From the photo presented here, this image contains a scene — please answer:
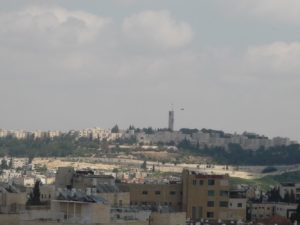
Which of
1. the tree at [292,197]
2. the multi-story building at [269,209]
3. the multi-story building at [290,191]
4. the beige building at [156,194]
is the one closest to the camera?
the beige building at [156,194]

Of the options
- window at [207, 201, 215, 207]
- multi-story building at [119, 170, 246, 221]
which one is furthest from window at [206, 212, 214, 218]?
window at [207, 201, 215, 207]

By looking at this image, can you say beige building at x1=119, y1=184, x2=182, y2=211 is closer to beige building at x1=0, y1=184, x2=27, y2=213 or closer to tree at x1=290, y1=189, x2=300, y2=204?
beige building at x1=0, y1=184, x2=27, y2=213

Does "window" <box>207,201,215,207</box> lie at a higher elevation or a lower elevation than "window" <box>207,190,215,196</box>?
lower

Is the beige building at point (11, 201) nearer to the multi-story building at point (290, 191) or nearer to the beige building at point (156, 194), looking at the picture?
the beige building at point (156, 194)

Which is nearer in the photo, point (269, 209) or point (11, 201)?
point (11, 201)

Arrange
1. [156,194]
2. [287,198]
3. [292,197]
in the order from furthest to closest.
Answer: [292,197], [287,198], [156,194]

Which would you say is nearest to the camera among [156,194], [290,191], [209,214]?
[209,214]

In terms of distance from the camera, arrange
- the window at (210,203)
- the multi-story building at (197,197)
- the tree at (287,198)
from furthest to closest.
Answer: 1. the tree at (287,198)
2. the window at (210,203)
3. the multi-story building at (197,197)

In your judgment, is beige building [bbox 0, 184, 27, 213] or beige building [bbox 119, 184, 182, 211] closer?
beige building [bbox 0, 184, 27, 213]

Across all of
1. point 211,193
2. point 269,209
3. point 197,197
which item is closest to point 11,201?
point 197,197

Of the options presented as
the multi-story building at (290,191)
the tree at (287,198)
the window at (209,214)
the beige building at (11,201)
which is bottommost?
the window at (209,214)

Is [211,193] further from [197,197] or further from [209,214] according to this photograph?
[209,214]

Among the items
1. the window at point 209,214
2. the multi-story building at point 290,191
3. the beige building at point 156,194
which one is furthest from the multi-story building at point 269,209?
the multi-story building at point 290,191

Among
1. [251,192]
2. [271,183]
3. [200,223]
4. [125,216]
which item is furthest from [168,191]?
[271,183]
